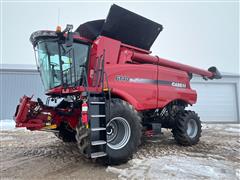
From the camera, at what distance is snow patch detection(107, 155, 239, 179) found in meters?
3.66

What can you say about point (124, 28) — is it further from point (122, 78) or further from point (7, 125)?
point (7, 125)

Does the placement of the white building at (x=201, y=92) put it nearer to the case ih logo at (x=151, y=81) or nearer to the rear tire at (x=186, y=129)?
the rear tire at (x=186, y=129)

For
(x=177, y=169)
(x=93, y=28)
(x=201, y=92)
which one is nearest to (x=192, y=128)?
(x=177, y=169)

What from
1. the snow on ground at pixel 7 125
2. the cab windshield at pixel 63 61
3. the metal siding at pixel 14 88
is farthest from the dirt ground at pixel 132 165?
the metal siding at pixel 14 88

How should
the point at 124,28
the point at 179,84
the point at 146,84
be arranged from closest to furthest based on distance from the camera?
1. the point at 124,28
2. the point at 146,84
3. the point at 179,84

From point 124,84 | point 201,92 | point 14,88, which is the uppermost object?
point 14,88

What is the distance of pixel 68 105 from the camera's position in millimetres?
5887

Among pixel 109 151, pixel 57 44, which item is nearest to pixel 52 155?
pixel 109 151

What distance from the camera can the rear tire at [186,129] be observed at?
6430mm

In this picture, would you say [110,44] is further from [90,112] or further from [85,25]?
[90,112]

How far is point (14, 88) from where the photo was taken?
15.8 metres

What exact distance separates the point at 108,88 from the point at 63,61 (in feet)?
3.97

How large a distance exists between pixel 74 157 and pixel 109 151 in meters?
1.18

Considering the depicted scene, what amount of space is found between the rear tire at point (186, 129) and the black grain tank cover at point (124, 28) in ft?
7.76
